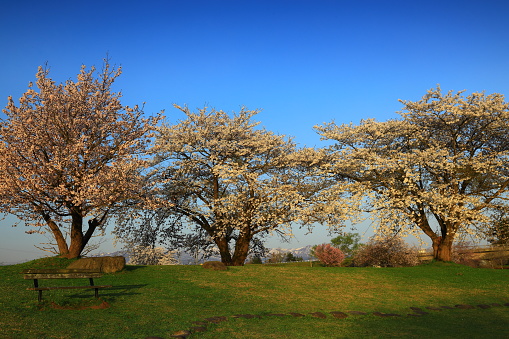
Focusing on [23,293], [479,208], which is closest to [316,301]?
[23,293]

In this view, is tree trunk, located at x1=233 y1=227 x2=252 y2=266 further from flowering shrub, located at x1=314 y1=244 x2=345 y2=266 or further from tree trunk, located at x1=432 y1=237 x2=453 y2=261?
flowering shrub, located at x1=314 y1=244 x2=345 y2=266

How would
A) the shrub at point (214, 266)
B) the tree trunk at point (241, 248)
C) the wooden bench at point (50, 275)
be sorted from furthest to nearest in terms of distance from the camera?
the tree trunk at point (241, 248) → the shrub at point (214, 266) → the wooden bench at point (50, 275)

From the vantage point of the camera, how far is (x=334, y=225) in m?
32.9

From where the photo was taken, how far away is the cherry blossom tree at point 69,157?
2323 cm

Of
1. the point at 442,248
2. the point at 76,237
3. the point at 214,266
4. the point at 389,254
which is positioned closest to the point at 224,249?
the point at 214,266

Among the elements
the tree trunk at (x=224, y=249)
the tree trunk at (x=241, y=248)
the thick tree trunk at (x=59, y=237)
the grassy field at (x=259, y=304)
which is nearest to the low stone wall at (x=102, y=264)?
the grassy field at (x=259, y=304)

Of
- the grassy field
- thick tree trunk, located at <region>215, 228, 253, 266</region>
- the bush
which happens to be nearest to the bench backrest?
the grassy field

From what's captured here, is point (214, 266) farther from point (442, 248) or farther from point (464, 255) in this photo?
point (464, 255)

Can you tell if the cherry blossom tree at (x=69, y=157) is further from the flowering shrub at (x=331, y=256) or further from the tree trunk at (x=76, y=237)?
the flowering shrub at (x=331, y=256)

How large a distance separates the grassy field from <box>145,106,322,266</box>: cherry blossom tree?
5538 millimetres

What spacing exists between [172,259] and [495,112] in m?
39.6

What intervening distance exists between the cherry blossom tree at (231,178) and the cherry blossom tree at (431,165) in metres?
3.31

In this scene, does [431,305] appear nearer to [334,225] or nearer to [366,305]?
[366,305]

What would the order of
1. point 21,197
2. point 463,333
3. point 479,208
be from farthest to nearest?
1. point 479,208
2. point 21,197
3. point 463,333
